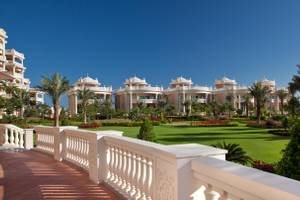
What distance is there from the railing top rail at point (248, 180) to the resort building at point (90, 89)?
85159mm

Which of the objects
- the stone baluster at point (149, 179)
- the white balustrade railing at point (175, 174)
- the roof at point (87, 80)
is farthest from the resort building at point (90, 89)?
the stone baluster at point (149, 179)

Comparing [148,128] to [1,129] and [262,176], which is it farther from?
[262,176]

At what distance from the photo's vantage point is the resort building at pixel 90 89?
88.1 meters

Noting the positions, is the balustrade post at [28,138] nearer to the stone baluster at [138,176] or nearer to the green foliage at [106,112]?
the stone baluster at [138,176]

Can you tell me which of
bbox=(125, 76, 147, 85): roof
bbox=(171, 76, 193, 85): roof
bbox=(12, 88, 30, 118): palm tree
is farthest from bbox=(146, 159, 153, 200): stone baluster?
bbox=(171, 76, 193, 85): roof

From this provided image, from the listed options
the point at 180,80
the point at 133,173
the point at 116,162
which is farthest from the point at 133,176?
the point at 180,80

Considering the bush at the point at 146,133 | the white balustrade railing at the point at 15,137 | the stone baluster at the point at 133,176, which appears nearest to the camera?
the stone baluster at the point at 133,176

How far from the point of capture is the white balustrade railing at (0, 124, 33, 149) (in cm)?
1295

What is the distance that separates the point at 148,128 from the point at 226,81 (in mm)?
88962

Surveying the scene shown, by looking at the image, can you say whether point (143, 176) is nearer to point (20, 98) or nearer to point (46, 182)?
point (46, 182)

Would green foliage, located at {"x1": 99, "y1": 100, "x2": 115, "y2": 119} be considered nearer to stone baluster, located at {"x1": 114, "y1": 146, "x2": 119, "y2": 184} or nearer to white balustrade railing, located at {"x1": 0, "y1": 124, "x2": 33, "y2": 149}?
white balustrade railing, located at {"x1": 0, "y1": 124, "x2": 33, "y2": 149}

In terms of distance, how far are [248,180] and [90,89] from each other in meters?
87.0

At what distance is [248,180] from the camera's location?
2244 millimetres

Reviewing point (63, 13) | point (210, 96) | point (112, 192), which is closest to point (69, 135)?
point (112, 192)
